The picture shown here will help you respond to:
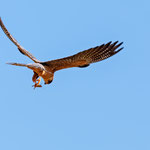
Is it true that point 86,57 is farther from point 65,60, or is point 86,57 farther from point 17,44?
point 17,44

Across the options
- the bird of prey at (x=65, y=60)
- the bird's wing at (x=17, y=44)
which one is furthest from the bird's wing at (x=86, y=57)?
the bird's wing at (x=17, y=44)

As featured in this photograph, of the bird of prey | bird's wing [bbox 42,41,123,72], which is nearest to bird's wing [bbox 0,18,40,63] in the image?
the bird of prey

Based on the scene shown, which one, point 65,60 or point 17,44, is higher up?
point 17,44

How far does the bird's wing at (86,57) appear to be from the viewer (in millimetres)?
18188

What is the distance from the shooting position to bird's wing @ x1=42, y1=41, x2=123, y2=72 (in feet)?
59.7

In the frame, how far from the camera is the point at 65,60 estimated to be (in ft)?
59.9

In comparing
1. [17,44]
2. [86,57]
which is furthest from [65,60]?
[17,44]

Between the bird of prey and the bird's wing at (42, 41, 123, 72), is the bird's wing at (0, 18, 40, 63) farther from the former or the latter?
the bird's wing at (42, 41, 123, 72)

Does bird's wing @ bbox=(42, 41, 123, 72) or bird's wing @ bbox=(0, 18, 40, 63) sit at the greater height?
bird's wing @ bbox=(0, 18, 40, 63)

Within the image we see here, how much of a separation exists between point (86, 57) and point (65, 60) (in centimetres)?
106

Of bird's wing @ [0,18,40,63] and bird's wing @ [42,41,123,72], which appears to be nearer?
bird's wing @ [42,41,123,72]

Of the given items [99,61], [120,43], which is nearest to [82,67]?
[99,61]

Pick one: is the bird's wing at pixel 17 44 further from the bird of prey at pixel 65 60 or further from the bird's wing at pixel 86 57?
the bird's wing at pixel 86 57

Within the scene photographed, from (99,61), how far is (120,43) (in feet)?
4.98
